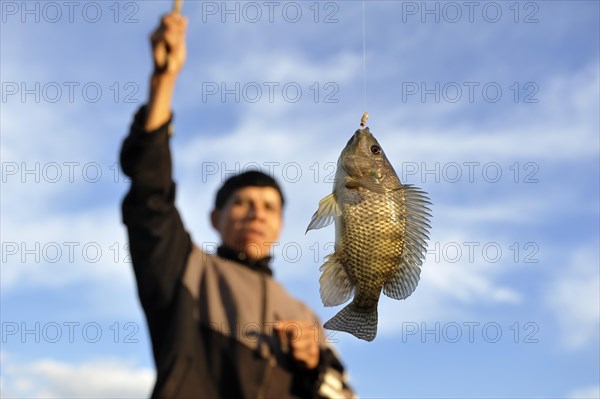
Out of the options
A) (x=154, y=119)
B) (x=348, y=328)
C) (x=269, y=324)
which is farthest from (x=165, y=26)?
(x=348, y=328)

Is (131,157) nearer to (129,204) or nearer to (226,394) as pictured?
(129,204)

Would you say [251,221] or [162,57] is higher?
[162,57]

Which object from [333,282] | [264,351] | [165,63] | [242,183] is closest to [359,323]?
[333,282]

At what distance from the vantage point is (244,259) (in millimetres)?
2801

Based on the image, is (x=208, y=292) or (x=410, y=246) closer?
(x=208, y=292)

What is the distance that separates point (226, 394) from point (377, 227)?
3443mm

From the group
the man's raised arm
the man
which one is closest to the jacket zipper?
the man

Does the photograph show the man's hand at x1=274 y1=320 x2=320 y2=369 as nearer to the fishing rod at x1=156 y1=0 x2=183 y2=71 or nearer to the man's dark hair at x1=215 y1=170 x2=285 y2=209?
the man's dark hair at x1=215 y1=170 x2=285 y2=209

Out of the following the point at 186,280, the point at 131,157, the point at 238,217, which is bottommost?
the point at 186,280

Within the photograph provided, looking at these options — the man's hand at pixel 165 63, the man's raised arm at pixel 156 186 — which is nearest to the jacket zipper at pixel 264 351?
the man's raised arm at pixel 156 186

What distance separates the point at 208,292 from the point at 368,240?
3.26 metres

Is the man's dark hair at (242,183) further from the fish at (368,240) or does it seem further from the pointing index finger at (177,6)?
the fish at (368,240)

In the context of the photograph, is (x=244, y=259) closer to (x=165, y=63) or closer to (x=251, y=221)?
(x=251, y=221)

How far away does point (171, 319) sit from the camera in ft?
8.46
